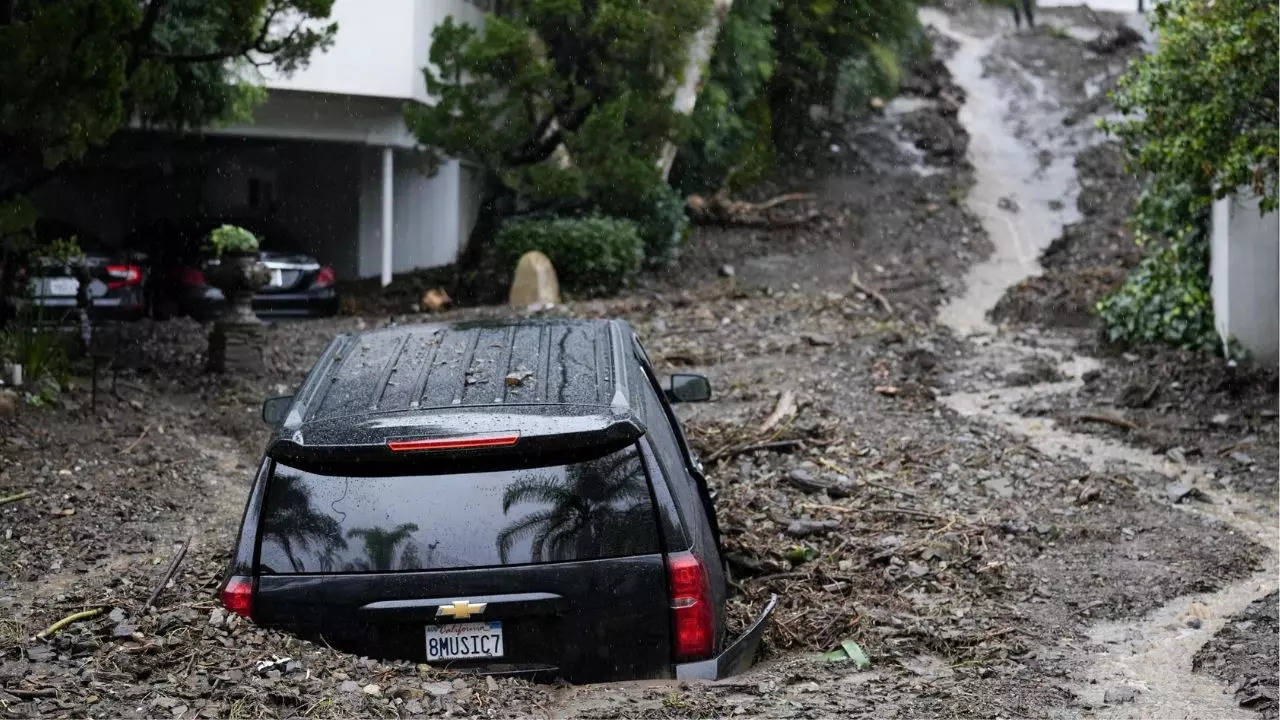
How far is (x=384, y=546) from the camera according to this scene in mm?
4191

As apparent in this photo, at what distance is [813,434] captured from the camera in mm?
9766

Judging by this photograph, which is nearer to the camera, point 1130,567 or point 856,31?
point 1130,567

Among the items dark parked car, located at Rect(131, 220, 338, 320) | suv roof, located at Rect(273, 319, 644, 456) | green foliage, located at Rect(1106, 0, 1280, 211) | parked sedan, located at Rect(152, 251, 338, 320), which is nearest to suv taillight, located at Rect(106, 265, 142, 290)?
dark parked car, located at Rect(131, 220, 338, 320)

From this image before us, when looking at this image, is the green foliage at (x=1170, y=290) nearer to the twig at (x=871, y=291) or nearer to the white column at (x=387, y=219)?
the twig at (x=871, y=291)

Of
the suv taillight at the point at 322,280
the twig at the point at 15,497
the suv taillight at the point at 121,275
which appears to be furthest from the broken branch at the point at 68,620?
the suv taillight at the point at 322,280

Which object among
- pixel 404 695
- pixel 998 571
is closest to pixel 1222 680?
pixel 998 571

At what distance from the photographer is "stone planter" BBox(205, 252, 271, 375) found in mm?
11828

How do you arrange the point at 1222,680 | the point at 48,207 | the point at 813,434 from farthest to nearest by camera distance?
the point at 48,207 → the point at 813,434 → the point at 1222,680

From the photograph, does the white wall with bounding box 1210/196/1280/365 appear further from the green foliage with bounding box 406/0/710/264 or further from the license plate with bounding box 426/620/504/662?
the license plate with bounding box 426/620/504/662

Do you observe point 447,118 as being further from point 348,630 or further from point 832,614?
point 348,630

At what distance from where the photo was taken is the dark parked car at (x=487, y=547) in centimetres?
418

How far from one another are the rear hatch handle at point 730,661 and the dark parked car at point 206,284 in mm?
11106

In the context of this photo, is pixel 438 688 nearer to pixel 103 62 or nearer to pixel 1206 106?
pixel 103 62

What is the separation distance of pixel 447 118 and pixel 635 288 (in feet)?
11.5
